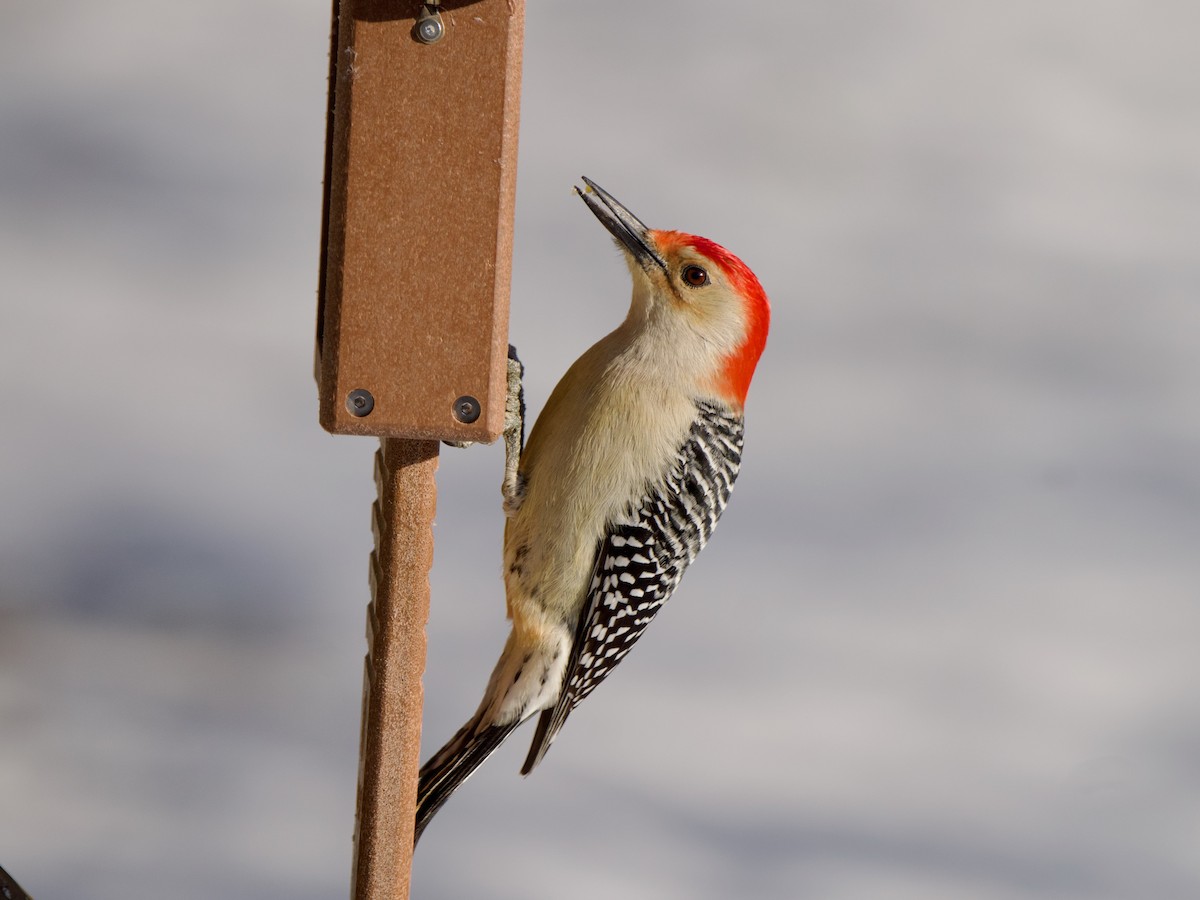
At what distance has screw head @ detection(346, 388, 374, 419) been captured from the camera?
5.78 ft

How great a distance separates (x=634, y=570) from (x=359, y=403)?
0.69 metres

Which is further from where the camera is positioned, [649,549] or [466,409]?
[649,549]

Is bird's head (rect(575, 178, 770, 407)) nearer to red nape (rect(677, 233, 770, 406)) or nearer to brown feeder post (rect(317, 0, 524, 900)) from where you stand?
red nape (rect(677, 233, 770, 406))

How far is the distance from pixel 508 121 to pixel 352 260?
276mm

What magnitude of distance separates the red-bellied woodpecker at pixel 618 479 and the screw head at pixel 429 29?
0.51m

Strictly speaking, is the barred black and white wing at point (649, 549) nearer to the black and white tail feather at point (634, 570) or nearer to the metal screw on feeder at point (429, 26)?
the black and white tail feather at point (634, 570)

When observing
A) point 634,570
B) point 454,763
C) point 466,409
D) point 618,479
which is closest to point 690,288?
point 618,479

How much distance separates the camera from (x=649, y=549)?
2.27 meters

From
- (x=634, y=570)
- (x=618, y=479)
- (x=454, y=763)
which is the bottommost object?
(x=454, y=763)

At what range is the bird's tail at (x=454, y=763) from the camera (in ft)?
7.57

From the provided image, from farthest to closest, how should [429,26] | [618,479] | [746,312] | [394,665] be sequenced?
[746,312] → [618,479] → [394,665] → [429,26]

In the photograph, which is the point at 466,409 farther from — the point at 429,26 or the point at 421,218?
the point at 429,26

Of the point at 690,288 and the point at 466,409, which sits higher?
the point at 690,288

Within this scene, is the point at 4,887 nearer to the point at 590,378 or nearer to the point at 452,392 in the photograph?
the point at 452,392
